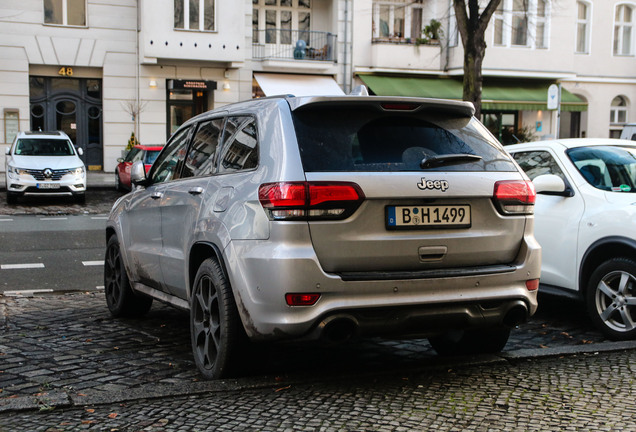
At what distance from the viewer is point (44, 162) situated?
70.7 ft

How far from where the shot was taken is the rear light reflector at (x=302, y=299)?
450 cm

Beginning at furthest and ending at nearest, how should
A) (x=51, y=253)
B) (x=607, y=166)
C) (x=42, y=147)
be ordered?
(x=42, y=147)
(x=51, y=253)
(x=607, y=166)

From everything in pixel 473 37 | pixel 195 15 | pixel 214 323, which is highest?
pixel 195 15

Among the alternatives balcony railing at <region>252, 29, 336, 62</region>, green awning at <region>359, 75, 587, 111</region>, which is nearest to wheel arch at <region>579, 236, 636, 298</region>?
green awning at <region>359, 75, 587, 111</region>

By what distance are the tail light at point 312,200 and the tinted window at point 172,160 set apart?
184 cm

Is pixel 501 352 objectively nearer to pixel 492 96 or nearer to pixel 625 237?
pixel 625 237

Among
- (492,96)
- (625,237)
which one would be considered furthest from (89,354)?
(492,96)

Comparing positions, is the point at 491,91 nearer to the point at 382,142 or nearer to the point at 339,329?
the point at 382,142

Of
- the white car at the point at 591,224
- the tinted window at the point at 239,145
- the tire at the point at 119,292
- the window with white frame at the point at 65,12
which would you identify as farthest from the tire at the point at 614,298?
the window with white frame at the point at 65,12

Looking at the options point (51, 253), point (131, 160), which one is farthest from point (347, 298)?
point (131, 160)

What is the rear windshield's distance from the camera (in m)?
4.70

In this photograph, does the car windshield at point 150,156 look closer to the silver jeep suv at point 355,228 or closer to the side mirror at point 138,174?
the side mirror at point 138,174

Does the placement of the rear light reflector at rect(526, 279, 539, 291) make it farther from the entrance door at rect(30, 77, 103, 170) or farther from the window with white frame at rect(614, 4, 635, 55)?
the window with white frame at rect(614, 4, 635, 55)

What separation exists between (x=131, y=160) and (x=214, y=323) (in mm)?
19727
